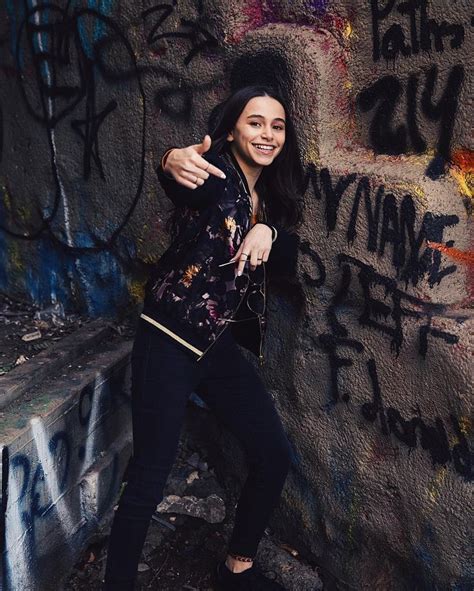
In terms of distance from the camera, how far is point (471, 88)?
231 cm

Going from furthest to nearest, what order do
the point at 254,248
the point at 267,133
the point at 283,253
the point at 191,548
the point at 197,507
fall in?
the point at 197,507
the point at 191,548
the point at 283,253
the point at 267,133
the point at 254,248

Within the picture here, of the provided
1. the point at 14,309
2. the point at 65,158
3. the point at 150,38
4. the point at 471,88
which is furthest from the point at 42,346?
the point at 471,88

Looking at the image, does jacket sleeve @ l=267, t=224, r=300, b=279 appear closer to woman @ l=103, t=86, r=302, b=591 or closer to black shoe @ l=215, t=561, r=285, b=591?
woman @ l=103, t=86, r=302, b=591

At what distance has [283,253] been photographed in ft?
8.45

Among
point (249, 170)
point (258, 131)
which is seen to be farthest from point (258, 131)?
point (249, 170)

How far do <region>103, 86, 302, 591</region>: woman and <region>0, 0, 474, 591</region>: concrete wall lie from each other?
0.25 meters

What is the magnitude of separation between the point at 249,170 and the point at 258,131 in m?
0.14

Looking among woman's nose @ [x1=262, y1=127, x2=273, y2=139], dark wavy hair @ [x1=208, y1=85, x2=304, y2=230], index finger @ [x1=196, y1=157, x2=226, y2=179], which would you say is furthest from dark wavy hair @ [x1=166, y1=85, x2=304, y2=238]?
index finger @ [x1=196, y1=157, x2=226, y2=179]

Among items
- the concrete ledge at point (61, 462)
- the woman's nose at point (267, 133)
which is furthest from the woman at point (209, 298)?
the concrete ledge at point (61, 462)

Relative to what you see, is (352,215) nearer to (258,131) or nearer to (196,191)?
(258,131)

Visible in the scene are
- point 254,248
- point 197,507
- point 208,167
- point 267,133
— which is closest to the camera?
point 208,167

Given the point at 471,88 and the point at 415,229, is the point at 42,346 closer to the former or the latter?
the point at 415,229

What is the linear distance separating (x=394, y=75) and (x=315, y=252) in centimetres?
68

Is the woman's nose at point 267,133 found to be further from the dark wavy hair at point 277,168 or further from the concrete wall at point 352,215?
the concrete wall at point 352,215
